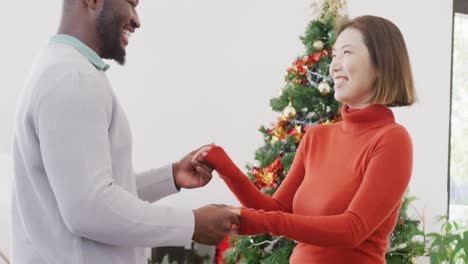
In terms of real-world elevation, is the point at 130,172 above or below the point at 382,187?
above

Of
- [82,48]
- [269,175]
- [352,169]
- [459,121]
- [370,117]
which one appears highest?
[82,48]

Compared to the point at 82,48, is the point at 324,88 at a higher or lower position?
lower

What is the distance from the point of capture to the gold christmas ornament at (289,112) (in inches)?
121

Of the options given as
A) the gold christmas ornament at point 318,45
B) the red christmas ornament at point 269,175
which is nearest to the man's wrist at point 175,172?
the red christmas ornament at point 269,175

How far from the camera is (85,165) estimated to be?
1.23 metres

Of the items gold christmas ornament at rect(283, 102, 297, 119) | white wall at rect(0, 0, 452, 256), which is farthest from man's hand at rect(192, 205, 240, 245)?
white wall at rect(0, 0, 452, 256)

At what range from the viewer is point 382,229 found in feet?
5.53

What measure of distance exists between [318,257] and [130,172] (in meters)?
0.59

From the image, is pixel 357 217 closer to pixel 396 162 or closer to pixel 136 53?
pixel 396 162

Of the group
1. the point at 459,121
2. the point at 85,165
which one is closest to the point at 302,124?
the point at 85,165

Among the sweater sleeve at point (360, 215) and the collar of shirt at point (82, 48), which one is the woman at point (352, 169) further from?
the collar of shirt at point (82, 48)

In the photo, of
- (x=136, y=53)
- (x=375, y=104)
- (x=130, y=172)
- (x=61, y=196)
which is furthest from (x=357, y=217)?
(x=136, y=53)

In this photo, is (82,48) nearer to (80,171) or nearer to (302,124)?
(80,171)

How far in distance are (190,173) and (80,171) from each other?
0.66m
